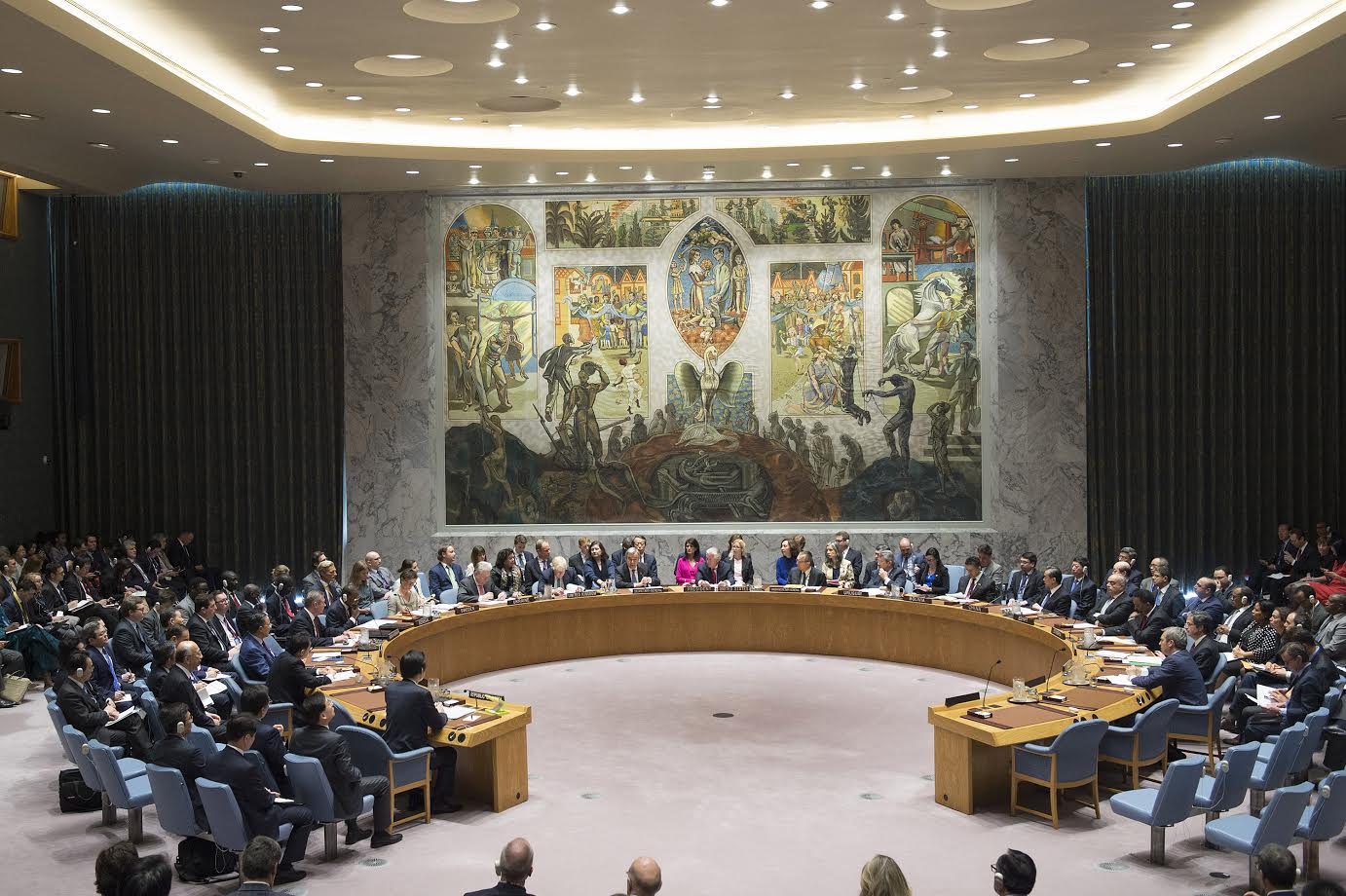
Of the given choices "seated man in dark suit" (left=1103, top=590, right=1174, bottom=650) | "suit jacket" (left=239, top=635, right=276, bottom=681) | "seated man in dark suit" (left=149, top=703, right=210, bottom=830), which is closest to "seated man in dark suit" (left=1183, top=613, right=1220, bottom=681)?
"seated man in dark suit" (left=1103, top=590, right=1174, bottom=650)

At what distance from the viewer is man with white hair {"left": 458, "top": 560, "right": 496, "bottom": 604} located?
14.1 meters

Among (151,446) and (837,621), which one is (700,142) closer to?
(837,621)

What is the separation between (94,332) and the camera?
18156mm

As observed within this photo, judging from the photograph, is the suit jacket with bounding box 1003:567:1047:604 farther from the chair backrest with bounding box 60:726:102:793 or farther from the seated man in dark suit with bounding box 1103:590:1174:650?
the chair backrest with bounding box 60:726:102:793

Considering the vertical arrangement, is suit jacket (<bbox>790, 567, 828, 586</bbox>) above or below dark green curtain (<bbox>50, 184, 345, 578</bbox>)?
below

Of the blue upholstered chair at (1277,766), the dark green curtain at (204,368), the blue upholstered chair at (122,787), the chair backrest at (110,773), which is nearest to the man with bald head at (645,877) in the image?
the blue upholstered chair at (122,787)

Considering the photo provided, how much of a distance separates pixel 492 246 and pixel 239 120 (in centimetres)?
471

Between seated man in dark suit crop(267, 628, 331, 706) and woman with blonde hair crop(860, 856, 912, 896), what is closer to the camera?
woman with blonde hair crop(860, 856, 912, 896)

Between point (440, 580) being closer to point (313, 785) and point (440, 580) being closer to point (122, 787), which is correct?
point (122, 787)

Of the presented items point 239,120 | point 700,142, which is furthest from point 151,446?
point 700,142

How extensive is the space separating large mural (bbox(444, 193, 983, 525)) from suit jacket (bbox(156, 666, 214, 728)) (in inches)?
319

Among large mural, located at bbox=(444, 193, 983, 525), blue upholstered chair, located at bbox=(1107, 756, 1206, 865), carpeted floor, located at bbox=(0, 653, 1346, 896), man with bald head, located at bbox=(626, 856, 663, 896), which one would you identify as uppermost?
large mural, located at bbox=(444, 193, 983, 525)

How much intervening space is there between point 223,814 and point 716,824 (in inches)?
129

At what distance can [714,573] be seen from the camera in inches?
611
